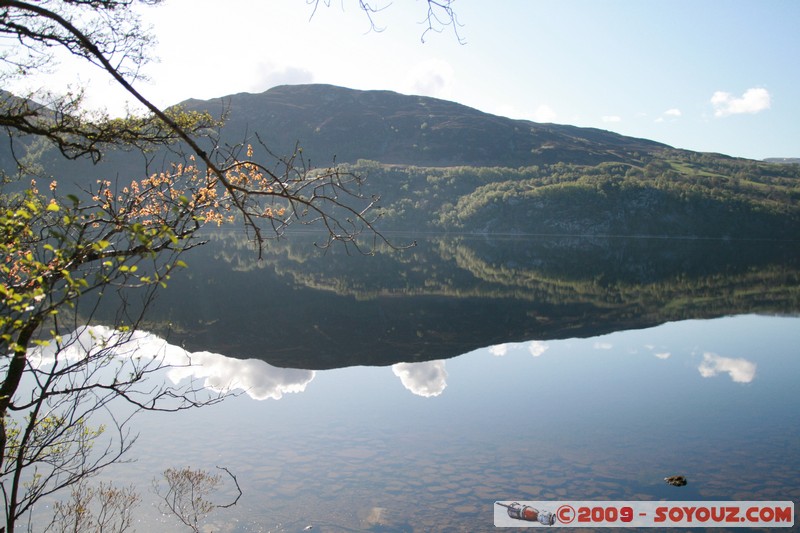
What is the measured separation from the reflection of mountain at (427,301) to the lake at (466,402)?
0.24m

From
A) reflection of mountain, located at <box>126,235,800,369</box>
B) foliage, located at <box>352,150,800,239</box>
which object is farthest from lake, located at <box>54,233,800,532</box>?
foliage, located at <box>352,150,800,239</box>

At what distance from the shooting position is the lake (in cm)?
1197

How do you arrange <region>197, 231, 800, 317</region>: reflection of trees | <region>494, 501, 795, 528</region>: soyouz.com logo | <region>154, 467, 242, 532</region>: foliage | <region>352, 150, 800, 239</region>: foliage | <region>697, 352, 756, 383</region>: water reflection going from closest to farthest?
1. <region>154, 467, 242, 532</region>: foliage
2. <region>494, 501, 795, 528</region>: soyouz.com logo
3. <region>697, 352, 756, 383</region>: water reflection
4. <region>197, 231, 800, 317</region>: reflection of trees
5. <region>352, 150, 800, 239</region>: foliage

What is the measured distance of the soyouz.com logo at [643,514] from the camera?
10938 millimetres

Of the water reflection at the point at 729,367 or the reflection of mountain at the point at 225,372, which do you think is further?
the water reflection at the point at 729,367

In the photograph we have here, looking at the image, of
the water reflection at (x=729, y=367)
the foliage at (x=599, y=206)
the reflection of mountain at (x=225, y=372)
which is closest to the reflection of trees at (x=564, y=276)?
the water reflection at (x=729, y=367)

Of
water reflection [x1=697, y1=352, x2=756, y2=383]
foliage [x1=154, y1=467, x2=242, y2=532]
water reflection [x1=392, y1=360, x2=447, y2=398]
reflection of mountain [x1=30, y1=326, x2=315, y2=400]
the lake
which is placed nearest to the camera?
foliage [x1=154, y1=467, x2=242, y2=532]

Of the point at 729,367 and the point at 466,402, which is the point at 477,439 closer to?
the point at 466,402

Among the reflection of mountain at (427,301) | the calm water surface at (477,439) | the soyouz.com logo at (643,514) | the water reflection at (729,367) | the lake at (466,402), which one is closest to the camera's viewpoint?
the soyouz.com logo at (643,514)

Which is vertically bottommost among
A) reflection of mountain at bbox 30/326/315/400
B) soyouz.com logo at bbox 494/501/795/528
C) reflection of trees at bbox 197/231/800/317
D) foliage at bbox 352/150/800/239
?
soyouz.com logo at bbox 494/501/795/528

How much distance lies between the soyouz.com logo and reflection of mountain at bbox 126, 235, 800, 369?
1238 centimetres

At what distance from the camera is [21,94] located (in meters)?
8.73

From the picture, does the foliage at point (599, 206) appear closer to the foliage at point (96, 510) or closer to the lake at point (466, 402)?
Answer: the lake at point (466, 402)

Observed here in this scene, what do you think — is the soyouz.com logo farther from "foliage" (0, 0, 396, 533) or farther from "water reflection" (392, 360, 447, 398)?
"water reflection" (392, 360, 447, 398)
